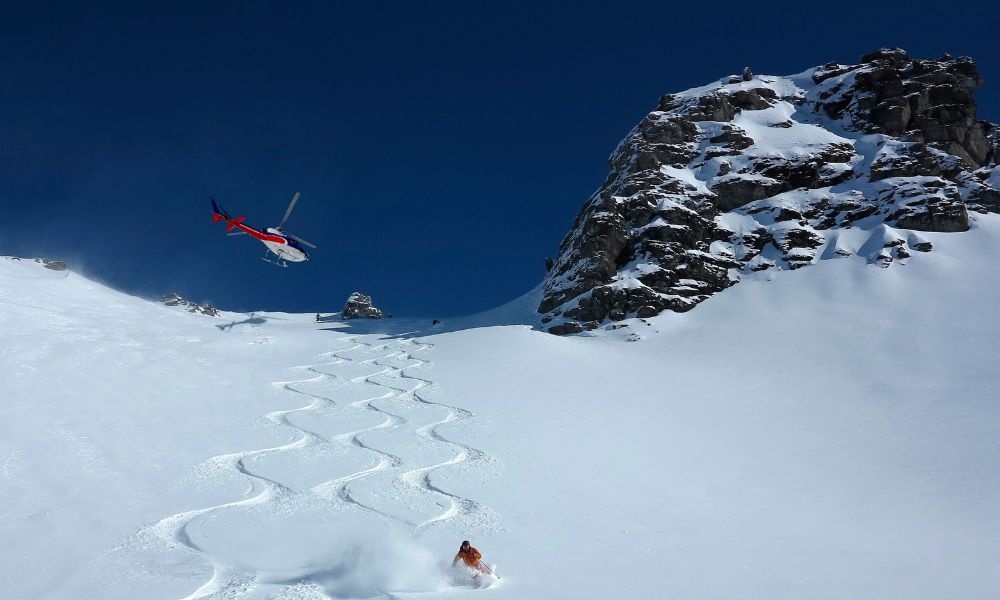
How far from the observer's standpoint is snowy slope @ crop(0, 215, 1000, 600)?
36.4ft

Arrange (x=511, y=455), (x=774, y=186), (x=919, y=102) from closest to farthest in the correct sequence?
1. (x=511, y=455)
2. (x=774, y=186)
3. (x=919, y=102)

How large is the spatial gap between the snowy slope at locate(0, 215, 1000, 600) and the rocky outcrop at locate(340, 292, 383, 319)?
3438 centimetres

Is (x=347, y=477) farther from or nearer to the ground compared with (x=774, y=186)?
nearer to the ground

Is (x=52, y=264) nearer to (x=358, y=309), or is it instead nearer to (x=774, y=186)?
(x=358, y=309)

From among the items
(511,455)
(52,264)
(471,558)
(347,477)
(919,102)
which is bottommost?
(471,558)

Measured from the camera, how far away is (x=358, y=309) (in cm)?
7606

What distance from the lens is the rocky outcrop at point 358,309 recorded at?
2985 inches

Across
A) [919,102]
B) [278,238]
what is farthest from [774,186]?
[278,238]

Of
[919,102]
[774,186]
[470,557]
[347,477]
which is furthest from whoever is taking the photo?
[919,102]

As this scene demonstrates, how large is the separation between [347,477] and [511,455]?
587cm

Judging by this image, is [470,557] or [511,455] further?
[511,455]

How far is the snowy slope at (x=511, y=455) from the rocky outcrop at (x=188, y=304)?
1145 inches

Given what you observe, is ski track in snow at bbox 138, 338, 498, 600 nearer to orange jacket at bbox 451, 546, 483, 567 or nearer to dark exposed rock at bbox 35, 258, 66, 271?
orange jacket at bbox 451, 546, 483, 567

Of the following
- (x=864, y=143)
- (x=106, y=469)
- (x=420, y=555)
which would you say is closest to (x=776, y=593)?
(x=420, y=555)
